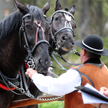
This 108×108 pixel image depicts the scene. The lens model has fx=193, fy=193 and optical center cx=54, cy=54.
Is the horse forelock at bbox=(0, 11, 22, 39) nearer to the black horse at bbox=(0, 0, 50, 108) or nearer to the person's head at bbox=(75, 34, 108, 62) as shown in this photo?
the black horse at bbox=(0, 0, 50, 108)

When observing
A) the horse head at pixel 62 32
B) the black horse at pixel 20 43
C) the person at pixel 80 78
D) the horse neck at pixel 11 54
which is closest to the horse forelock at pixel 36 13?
the black horse at pixel 20 43

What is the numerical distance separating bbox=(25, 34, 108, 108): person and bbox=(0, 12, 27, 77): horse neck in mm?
726

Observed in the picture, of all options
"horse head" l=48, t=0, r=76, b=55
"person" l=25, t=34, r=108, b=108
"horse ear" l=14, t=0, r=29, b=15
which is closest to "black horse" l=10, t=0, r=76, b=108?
"horse head" l=48, t=0, r=76, b=55

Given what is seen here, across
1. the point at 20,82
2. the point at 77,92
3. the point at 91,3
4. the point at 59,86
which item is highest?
the point at 59,86

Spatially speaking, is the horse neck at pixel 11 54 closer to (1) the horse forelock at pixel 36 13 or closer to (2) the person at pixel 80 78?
(1) the horse forelock at pixel 36 13

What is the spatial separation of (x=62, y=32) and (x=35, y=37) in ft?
4.59

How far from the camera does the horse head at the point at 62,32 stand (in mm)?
3637

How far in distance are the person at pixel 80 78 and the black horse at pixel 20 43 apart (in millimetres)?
387

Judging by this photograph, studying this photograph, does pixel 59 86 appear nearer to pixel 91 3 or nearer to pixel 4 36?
pixel 4 36

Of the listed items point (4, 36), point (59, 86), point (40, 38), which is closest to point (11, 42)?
point (4, 36)

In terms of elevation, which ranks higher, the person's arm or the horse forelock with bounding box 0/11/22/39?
the horse forelock with bounding box 0/11/22/39

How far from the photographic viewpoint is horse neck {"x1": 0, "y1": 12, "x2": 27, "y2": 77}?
268cm

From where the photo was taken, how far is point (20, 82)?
298 cm

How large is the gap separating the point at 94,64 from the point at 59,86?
1.43 feet
